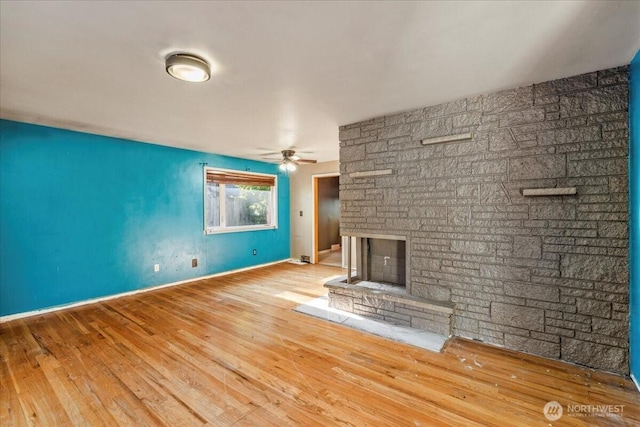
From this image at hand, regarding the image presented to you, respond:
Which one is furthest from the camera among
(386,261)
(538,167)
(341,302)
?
(386,261)

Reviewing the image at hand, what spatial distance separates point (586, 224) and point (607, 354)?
3.20ft

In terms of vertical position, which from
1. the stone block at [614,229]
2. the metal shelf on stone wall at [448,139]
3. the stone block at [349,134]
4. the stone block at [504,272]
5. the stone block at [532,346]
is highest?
the stone block at [349,134]

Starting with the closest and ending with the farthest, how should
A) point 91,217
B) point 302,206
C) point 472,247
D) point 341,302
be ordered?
point 472,247, point 341,302, point 91,217, point 302,206

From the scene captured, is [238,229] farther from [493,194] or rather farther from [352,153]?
[493,194]

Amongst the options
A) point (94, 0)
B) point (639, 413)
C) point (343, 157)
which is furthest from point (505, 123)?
point (94, 0)

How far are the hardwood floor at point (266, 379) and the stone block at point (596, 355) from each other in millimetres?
79

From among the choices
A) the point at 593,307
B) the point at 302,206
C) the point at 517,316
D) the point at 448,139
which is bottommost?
the point at 517,316

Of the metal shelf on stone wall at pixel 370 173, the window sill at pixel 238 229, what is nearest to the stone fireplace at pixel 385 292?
the metal shelf on stone wall at pixel 370 173

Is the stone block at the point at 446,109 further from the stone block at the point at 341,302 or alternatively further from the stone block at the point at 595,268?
the stone block at the point at 341,302

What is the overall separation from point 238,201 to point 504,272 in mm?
4627

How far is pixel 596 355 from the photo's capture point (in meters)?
2.10

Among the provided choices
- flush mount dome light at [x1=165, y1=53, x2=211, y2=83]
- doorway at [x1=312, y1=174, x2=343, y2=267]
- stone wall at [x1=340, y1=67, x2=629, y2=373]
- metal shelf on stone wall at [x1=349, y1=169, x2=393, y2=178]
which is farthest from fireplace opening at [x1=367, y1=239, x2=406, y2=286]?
doorway at [x1=312, y1=174, x2=343, y2=267]

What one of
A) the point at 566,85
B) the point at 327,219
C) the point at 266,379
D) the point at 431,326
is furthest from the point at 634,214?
the point at 327,219

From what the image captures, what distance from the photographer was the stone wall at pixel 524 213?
2.05 meters
